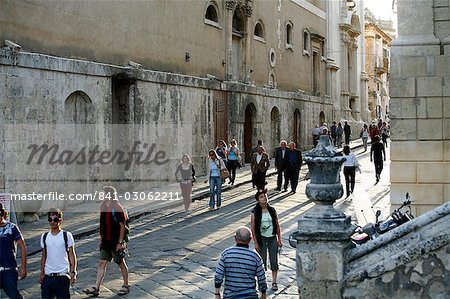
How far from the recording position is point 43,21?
51.2 ft

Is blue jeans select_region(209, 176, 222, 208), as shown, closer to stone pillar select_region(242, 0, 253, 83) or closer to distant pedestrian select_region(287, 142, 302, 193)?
distant pedestrian select_region(287, 142, 302, 193)

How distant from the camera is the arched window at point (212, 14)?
2403cm

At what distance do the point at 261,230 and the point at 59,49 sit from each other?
9184mm

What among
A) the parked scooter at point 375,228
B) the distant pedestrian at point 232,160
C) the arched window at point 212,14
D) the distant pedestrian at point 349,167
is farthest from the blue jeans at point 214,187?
the arched window at point 212,14

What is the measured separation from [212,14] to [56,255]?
18447mm

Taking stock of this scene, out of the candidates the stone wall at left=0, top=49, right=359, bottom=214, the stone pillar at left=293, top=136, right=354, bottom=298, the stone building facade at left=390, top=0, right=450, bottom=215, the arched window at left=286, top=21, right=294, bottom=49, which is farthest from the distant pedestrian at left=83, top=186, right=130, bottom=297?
the arched window at left=286, top=21, right=294, bottom=49

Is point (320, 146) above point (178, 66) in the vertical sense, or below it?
below

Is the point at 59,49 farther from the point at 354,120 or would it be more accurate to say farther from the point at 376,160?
the point at 354,120

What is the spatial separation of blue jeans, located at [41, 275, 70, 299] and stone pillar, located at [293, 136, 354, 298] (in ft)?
8.28

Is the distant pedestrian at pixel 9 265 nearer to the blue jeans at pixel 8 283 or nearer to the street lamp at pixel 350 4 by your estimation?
the blue jeans at pixel 8 283

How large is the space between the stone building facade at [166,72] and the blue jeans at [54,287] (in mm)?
7453

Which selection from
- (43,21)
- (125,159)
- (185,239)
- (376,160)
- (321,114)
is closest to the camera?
(185,239)

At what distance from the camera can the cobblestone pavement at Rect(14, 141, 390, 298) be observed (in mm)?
9000

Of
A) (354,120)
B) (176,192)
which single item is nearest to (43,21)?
(176,192)
